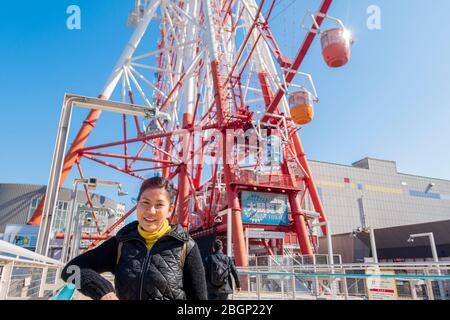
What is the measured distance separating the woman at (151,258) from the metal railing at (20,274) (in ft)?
2.79

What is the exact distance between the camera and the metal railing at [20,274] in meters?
2.56

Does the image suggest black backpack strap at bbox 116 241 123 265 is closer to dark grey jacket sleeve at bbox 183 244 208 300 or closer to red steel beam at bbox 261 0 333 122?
dark grey jacket sleeve at bbox 183 244 208 300

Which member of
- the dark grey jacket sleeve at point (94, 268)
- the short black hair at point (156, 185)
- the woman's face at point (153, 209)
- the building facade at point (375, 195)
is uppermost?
the building facade at point (375, 195)

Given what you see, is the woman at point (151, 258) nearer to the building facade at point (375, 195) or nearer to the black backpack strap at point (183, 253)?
the black backpack strap at point (183, 253)

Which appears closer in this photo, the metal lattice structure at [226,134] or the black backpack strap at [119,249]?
the black backpack strap at [119,249]

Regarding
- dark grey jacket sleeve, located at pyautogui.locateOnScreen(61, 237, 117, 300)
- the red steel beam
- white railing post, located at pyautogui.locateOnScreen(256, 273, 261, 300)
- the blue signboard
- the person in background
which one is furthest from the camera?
the blue signboard

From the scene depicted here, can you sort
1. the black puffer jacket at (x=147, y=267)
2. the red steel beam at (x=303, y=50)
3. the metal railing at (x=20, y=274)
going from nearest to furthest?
the black puffer jacket at (x=147, y=267) → the metal railing at (x=20, y=274) → the red steel beam at (x=303, y=50)

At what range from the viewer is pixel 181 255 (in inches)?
71.6

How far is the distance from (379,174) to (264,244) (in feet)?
127

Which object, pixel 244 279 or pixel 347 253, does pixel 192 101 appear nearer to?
pixel 244 279

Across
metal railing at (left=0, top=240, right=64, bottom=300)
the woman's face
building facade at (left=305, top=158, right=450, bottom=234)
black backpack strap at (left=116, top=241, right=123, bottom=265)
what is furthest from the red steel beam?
building facade at (left=305, top=158, right=450, bottom=234)

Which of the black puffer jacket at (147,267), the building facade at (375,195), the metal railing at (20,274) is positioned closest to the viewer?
the black puffer jacket at (147,267)

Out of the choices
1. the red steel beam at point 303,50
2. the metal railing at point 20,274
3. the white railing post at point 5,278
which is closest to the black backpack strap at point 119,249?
the metal railing at point 20,274

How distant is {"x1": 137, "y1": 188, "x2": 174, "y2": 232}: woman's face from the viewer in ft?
6.00
